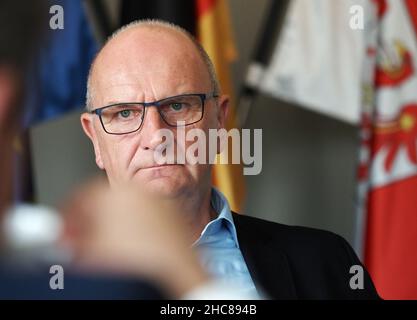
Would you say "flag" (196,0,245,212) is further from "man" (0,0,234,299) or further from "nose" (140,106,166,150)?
"man" (0,0,234,299)

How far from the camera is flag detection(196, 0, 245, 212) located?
112cm

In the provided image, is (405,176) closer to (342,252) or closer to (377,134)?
(377,134)

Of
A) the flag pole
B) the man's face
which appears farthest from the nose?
the flag pole

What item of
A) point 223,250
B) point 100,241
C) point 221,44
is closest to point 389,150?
point 221,44

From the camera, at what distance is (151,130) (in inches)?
22.4

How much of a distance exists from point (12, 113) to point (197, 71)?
14.9 inches

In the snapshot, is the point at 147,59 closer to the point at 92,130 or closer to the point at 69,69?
the point at 92,130

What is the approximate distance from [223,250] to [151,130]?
140mm

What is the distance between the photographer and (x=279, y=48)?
1.23 meters

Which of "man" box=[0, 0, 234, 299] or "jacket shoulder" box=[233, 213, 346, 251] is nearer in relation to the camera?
"man" box=[0, 0, 234, 299]

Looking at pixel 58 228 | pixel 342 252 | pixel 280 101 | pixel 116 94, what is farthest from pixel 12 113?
pixel 280 101

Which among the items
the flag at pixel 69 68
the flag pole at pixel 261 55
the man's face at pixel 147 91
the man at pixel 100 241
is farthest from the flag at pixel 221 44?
the man at pixel 100 241

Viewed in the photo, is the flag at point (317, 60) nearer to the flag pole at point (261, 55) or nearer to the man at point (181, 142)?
the flag pole at point (261, 55)

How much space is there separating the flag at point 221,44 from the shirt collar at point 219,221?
17.1 inches
